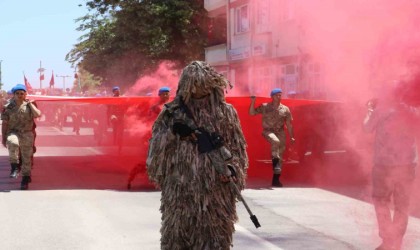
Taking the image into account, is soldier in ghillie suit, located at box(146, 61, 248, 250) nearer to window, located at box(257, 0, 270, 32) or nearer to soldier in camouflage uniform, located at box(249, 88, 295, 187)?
soldier in camouflage uniform, located at box(249, 88, 295, 187)

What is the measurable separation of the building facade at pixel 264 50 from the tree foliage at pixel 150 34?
1.25m

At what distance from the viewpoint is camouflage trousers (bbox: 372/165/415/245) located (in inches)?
250

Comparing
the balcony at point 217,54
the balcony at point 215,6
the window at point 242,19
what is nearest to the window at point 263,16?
the window at point 242,19

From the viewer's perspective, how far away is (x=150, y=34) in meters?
34.4

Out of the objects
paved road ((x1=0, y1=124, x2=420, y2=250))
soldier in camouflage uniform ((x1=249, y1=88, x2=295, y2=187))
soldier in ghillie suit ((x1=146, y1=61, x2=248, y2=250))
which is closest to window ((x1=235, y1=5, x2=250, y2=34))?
paved road ((x1=0, y1=124, x2=420, y2=250))

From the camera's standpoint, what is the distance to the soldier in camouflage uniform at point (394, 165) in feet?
20.8

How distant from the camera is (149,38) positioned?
3466 centimetres

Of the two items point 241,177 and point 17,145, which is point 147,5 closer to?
point 17,145

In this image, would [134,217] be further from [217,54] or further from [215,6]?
[215,6]

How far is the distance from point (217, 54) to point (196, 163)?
27841 millimetres

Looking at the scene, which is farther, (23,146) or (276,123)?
(276,123)

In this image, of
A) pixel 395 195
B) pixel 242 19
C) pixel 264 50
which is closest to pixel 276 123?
pixel 395 195

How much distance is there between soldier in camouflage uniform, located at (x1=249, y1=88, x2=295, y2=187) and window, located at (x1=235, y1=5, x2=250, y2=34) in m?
16.6

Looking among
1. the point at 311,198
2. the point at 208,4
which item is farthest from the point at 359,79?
the point at 208,4
